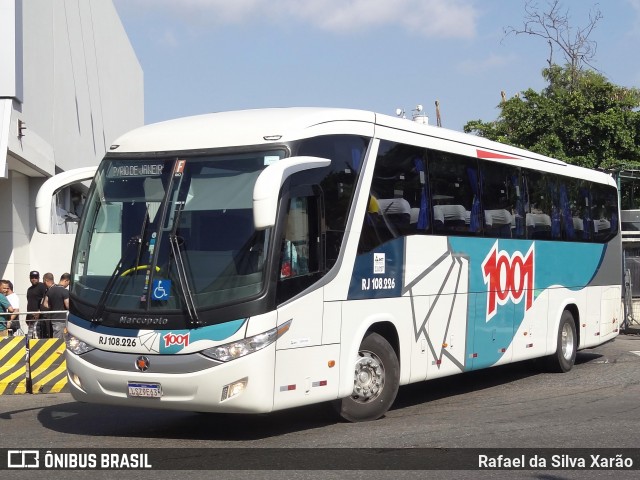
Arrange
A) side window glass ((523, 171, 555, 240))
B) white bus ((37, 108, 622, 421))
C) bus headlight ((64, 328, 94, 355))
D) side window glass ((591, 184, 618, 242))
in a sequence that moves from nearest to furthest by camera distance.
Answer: white bus ((37, 108, 622, 421)) < bus headlight ((64, 328, 94, 355)) < side window glass ((523, 171, 555, 240)) < side window glass ((591, 184, 618, 242))

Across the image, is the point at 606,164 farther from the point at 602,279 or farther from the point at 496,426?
the point at 496,426

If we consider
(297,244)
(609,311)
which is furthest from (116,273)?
(609,311)

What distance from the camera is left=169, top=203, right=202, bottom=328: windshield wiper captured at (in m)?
9.56

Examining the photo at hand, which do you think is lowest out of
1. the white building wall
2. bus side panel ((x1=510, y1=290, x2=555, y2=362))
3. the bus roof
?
bus side panel ((x1=510, y1=290, x2=555, y2=362))

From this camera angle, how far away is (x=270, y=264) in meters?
9.68

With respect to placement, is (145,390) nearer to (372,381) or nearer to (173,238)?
(173,238)

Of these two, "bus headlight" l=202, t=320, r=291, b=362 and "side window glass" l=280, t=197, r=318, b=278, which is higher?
"side window glass" l=280, t=197, r=318, b=278

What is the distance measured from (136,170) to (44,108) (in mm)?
15899

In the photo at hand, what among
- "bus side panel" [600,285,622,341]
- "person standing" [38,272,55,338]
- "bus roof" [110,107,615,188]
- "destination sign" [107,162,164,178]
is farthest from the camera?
"bus side panel" [600,285,622,341]

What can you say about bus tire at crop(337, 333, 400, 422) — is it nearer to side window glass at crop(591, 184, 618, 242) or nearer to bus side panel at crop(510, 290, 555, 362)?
bus side panel at crop(510, 290, 555, 362)

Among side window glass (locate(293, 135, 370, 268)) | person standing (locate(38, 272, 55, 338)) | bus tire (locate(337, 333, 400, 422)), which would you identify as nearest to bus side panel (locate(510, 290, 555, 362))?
bus tire (locate(337, 333, 400, 422))

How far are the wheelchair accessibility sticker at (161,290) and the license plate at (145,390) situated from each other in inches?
32.2

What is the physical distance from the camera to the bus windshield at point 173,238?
9648 millimetres

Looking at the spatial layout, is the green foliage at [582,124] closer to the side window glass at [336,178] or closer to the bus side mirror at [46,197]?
the side window glass at [336,178]
